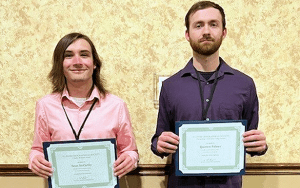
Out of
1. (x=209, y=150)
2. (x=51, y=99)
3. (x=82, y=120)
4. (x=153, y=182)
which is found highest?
(x=51, y=99)

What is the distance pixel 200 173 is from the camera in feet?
4.81

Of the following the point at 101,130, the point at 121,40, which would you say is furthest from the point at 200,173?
the point at 121,40

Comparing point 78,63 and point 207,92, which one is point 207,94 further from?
point 78,63

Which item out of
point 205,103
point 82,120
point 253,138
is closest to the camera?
point 253,138

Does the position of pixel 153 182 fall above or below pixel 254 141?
below

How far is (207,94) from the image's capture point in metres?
1.55

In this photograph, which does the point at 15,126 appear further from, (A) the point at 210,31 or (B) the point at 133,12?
(A) the point at 210,31

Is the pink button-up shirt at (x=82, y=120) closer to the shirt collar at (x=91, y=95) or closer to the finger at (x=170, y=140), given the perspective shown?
the shirt collar at (x=91, y=95)

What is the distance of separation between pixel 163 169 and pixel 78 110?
0.70 meters

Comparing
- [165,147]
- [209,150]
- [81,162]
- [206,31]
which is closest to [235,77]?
[206,31]

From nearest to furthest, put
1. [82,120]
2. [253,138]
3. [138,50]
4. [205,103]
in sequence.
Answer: [253,138], [205,103], [82,120], [138,50]

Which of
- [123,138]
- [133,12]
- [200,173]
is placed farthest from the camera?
[133,12]

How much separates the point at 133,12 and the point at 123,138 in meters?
0.81

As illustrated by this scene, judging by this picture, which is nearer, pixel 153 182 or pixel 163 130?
pixel 163 130
